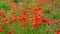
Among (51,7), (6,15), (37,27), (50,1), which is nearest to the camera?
(37,27)

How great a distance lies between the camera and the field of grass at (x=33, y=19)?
4602mm

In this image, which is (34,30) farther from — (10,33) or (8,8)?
(8,8)

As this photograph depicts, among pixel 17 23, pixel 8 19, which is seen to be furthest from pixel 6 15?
pixel 17 23

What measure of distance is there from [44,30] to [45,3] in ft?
6.44

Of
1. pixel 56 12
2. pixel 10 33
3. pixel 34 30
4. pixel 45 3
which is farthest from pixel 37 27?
pixel 45 3

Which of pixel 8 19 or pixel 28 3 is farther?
pixel 28 3

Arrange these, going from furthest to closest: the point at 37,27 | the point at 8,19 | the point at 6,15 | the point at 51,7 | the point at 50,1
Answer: the point at 50,1 < the point at 51,7 < the point at 6,15 < the point at 8,19 < the point at 37,27

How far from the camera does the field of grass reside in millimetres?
4602

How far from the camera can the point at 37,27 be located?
482 cm

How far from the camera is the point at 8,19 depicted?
5.27m

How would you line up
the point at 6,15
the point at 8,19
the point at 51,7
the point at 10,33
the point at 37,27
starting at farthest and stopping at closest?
the point at 51,7 < the point at 6,15 < the point at 8,19 < the point at 37,27 < the point at 10,33

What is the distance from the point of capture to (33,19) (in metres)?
4.89

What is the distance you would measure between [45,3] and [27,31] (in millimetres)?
2044

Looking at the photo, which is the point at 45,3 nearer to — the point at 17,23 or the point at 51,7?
the point at 51,7
